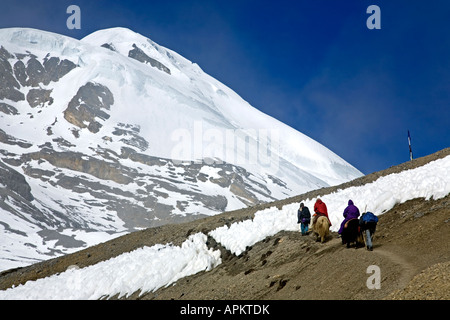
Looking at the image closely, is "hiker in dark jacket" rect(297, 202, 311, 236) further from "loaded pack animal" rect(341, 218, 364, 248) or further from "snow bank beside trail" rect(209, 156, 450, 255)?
"loaded pack animal" rect(341, 218, 364, 248)

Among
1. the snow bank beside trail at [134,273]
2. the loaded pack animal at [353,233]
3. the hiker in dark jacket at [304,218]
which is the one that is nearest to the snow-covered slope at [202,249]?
the snow bank beside trail at [134,273]

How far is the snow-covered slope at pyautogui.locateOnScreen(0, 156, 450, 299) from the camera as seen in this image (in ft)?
65.9

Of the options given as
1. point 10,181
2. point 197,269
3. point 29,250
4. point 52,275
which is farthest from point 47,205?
point 197,269

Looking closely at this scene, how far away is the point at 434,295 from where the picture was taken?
1002 cm

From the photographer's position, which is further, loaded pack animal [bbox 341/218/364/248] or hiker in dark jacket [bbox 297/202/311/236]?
hiker in dark jacket [bbox 297/202/311/236]

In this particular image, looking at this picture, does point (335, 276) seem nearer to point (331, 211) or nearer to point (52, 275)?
point (331, 211)

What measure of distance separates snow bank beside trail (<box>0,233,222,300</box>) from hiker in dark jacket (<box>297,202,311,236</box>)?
5.22m

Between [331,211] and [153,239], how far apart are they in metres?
16.6

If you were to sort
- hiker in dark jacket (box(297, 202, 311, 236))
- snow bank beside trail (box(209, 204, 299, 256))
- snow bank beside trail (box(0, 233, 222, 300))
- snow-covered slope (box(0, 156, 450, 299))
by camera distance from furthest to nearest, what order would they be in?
snow bank beside trail (box(0, 233, 222, 300))
snow bank beside trail (box(209, 204, 299, 256))
hiker in dark jacket (box(297, 202, 311, 236))
snow-covered slope (box(0, 156, 450, 299))

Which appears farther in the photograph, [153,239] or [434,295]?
[153,239]

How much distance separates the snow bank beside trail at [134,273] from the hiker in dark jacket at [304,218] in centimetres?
522

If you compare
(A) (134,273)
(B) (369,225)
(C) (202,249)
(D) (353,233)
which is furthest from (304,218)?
(A) (134,273)

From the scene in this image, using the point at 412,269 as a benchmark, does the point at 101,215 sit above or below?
above

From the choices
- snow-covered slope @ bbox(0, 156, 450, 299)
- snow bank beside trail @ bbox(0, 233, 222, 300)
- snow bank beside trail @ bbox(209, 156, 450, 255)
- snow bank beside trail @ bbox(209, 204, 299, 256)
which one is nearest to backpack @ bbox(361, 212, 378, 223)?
snow bank beside trail @ bbox(209, 156, 450, 255)
